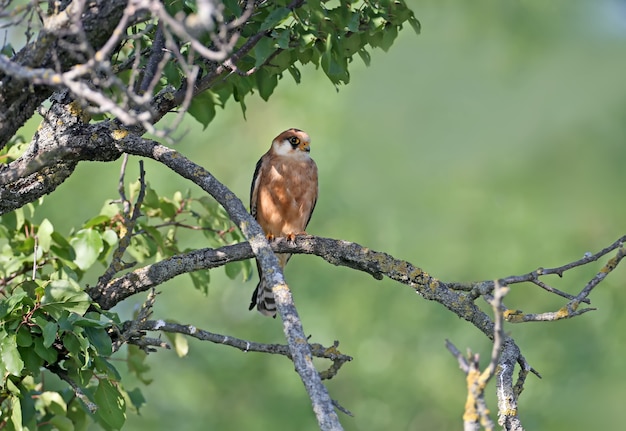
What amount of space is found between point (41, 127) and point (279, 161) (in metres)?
2.96

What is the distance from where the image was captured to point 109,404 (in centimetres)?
380

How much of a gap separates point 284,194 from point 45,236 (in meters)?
2.18

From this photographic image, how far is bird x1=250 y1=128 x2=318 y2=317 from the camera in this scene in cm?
616

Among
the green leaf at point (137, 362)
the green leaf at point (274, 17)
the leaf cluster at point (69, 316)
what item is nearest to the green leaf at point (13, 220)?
the leaf cluster at point (69, 316)

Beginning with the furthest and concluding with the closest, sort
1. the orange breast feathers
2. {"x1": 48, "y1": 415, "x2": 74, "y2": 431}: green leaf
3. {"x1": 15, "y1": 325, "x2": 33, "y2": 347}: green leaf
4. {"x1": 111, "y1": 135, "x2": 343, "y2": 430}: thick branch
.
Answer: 1. the orange breast feathers
2. {"x1": 48, "y1": 415, "x2": 74, "y2": 431}: green leaf
3. {"x1": 15, "y1": 325, "x2": 33, "y2": 347}: green leaf
4. {"x1": 111, "y1": 135, "x2": 343, "y2": 430}: thick branch

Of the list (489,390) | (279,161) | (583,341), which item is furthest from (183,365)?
(279,161)

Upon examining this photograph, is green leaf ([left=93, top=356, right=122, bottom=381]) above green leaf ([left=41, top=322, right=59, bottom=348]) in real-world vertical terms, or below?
above

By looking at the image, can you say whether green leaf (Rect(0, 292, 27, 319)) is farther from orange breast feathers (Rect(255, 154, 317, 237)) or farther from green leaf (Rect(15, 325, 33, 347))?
orange breast feathers (Rect(255, 154, 317, 237))

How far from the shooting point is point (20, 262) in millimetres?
4363

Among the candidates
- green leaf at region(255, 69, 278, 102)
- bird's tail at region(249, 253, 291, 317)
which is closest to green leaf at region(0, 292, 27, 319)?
green leaf at region(255, 69, 278, 102)

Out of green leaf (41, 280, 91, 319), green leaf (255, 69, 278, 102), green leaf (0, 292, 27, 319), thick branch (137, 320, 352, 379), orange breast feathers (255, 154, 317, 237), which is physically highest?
orange breast feathers (255, 154, 317, 237)

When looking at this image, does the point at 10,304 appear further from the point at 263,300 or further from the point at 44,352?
the point at 263,300

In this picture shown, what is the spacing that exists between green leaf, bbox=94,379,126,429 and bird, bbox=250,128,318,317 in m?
2.33

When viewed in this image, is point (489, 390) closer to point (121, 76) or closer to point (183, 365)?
point (183, 365)
